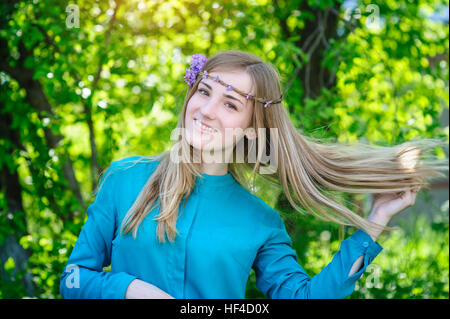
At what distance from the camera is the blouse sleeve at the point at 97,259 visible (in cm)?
166

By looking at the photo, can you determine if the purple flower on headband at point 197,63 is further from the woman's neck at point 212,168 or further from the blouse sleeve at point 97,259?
the blouse sleeve at point 97,259

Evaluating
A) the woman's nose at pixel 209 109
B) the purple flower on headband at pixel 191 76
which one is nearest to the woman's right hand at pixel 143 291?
the woman's nose at pixel 209 109

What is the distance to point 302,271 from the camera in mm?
1887

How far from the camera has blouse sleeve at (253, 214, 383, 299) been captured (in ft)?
5.63

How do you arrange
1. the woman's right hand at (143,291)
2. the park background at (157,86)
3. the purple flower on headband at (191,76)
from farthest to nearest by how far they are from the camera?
the park background at (157,86), the purple flower on headband at (191,76), the woman's right hand at (143,291)

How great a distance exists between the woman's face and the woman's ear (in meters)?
0.06

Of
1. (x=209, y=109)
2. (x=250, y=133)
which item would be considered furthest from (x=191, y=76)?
(x=250, y=133)

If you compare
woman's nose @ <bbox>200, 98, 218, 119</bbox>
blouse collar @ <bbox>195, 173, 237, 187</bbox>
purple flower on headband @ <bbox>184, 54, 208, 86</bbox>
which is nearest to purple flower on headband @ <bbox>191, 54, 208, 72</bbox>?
purple flower on headband @ <bbox>184, 54, 208, 86</bbox>

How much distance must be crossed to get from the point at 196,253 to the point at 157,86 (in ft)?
6.20

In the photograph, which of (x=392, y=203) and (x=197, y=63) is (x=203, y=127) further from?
(x=392, y=203)

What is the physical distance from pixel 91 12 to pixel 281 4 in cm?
138

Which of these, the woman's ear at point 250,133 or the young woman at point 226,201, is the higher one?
the woman's ear at point 250,133
